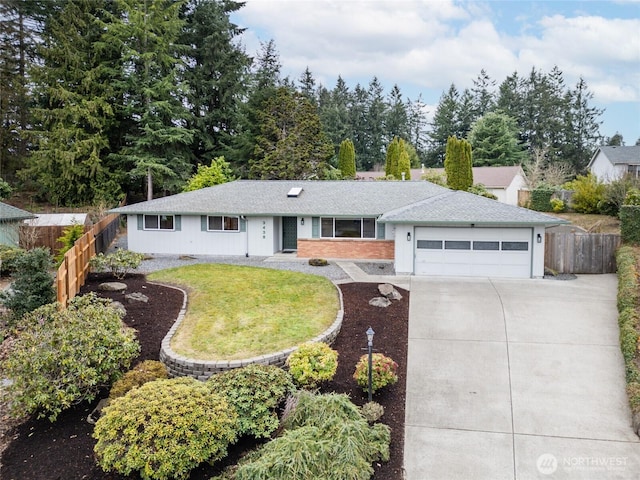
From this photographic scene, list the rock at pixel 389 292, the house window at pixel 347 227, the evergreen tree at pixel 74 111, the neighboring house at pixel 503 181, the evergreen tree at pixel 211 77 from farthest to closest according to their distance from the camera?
the neighboring house at pixel 503 181, the evergreen tree at pixel 211 77, the evergreen tree at pixel 74 111, the house window at pixel 347 227, the rock at pixel 389 292

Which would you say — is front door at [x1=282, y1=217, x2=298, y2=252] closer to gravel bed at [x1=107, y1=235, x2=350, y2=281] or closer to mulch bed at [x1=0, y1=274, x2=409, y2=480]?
gravel bed at [x1=107, y1=235, x2=350, y2=281]

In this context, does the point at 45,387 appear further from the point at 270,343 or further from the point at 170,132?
the point at 170,132

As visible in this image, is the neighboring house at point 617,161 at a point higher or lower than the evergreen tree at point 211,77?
lower

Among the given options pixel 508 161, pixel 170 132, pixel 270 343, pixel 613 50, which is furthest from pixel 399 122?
pixel 270 343

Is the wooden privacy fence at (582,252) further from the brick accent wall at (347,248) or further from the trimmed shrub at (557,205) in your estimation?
the trimmed shrub at (557,205)

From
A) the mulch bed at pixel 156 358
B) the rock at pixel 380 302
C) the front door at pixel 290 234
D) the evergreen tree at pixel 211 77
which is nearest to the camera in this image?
the mulch bed at pixel 156 358

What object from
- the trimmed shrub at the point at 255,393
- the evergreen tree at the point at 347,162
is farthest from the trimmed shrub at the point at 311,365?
the evergreen tree at the point at 347,162

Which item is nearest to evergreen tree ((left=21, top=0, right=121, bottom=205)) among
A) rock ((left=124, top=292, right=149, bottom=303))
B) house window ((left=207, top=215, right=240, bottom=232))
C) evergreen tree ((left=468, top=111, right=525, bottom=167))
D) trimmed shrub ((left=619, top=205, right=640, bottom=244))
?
house window ((left=207, top=215, right=240, bottom=232))
